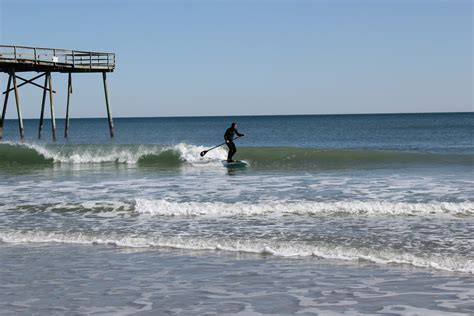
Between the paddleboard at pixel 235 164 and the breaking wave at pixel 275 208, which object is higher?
the paddleboard at pixel 235 164

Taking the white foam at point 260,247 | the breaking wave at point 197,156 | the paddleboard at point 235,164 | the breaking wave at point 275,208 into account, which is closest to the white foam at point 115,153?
Answer: the breaking wave at point 197,156

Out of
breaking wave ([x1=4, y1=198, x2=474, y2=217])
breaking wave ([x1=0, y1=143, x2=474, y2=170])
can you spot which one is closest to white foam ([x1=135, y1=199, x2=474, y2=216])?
breaking wave ([x1=4, y1=198, x2=474, y2=217])

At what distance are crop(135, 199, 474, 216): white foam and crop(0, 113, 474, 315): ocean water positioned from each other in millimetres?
41

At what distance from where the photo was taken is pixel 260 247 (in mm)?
10078

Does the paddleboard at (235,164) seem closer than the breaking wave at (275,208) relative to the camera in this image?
No

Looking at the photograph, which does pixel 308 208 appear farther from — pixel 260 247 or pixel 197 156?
pixel 197 156

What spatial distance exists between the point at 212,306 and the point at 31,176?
17.2 metres


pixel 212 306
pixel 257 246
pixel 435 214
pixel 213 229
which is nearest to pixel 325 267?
pixel 257 246

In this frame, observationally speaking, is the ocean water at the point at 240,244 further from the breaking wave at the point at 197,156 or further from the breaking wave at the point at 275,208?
the breaking wave at the point at 197,156

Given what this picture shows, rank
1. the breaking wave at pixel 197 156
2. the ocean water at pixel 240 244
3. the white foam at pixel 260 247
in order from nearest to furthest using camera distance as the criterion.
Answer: the ocean water at pixel 240 244, the white foam at pixel 260 247, the breaking wave at pixel 197 156

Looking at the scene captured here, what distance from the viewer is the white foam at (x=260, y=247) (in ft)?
29.2

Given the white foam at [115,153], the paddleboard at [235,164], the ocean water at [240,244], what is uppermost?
the white foam at [115,153]

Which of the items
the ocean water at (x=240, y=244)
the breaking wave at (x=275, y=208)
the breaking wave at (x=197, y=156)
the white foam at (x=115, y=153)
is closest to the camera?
the ocean water at (x=240, y=244)

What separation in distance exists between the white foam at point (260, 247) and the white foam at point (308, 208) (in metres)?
2.72
